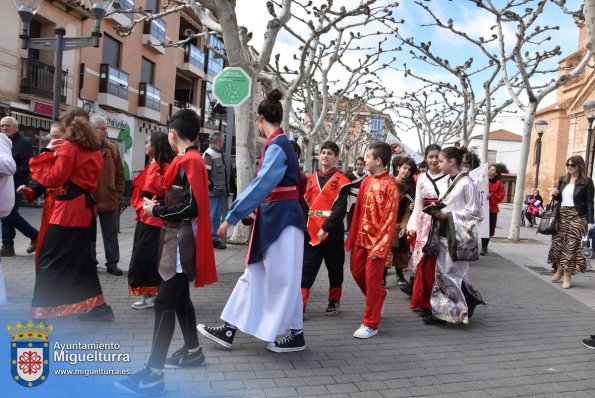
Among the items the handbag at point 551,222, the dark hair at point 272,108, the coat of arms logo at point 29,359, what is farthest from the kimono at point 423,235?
the coat of arms logo at point 29,359

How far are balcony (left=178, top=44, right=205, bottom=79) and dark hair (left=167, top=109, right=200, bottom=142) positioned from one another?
98.5 ft

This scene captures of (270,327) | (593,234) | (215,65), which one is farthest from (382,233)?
(215,65)

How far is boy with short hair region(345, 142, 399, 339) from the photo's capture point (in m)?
4.84

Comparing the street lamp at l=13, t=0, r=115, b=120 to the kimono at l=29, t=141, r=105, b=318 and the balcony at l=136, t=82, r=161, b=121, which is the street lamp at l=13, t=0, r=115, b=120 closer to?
the kimono at l=29, t=141, r=105, b=318

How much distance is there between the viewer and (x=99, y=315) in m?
4.71

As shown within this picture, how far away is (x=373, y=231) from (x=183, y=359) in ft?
6.91

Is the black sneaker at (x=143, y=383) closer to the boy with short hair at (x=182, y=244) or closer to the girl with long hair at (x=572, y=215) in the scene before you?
the boy with short hair at (x=182, y=244)

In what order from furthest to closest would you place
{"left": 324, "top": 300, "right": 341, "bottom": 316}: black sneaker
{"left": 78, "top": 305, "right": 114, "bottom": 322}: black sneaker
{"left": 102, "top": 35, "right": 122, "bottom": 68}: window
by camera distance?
{"left": 102, "top": 35, "right": 122, "bottom": 68}: window → {"left": 324, "top": 300, "right": 341, "bottom": 316}: black sneaker → {"left": 78, "top": 305, "right": 114, "bottom": 322}: black sneaker

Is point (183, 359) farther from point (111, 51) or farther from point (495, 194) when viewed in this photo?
point (111, 51)

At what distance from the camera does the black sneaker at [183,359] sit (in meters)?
3.73

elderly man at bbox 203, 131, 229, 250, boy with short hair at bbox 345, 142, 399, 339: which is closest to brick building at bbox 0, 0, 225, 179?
elderly man at bbox 203, 131, 229, 250

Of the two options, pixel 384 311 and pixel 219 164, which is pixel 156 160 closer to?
pixel 384 311

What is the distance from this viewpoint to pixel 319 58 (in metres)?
18.3

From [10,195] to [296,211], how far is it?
2628mm
